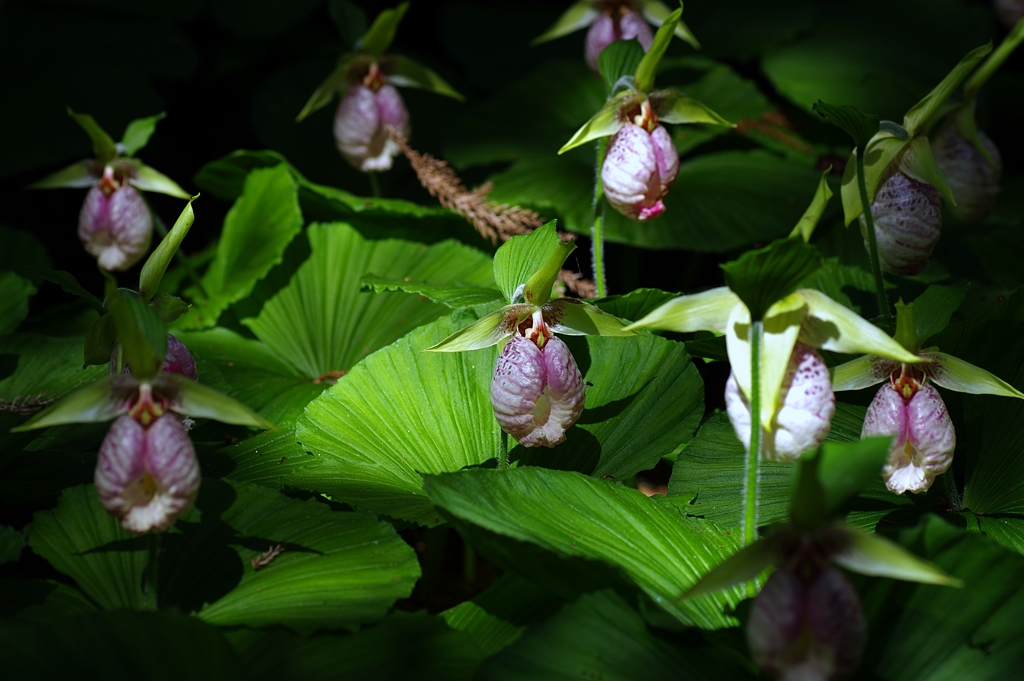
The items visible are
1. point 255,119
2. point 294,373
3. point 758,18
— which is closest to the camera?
point 294,373

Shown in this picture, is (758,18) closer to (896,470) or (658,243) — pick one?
(658,243)

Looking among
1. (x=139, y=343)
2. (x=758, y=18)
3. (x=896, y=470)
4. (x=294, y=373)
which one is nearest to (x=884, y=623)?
(x=896, y=470)

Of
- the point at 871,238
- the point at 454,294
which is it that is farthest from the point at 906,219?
the point at 454,294

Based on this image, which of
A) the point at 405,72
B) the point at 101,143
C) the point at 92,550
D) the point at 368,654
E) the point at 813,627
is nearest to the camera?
the point at 813,627

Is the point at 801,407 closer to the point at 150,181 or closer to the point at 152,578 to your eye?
the point at 152,578

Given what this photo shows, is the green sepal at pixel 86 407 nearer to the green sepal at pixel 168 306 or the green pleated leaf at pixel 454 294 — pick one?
the green sepal at pixel 168 306

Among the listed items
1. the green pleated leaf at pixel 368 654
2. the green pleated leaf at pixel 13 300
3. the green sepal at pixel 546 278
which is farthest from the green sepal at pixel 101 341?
the green pleated leaf at pixel 13 300
